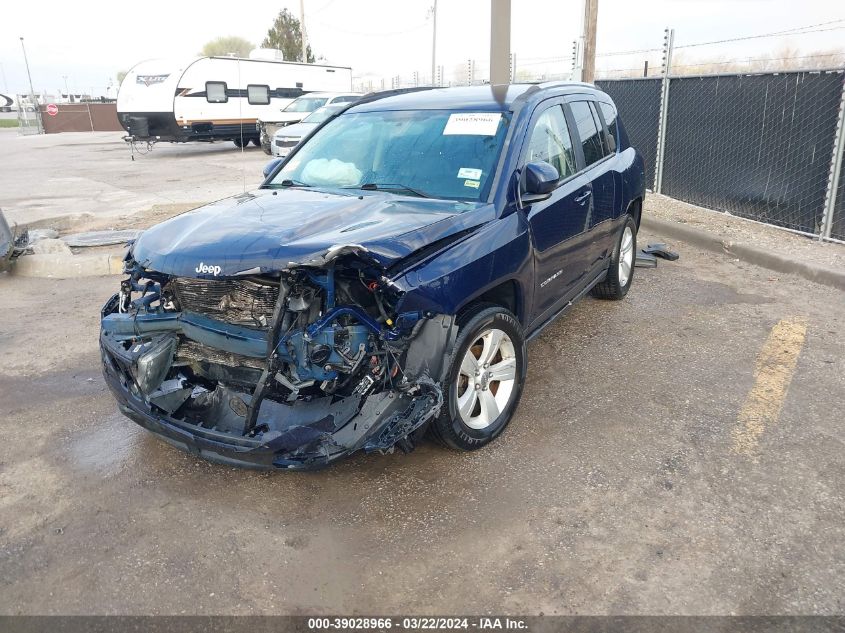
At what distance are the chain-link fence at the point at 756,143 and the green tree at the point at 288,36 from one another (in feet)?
141

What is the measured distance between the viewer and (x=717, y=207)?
31.5 ft

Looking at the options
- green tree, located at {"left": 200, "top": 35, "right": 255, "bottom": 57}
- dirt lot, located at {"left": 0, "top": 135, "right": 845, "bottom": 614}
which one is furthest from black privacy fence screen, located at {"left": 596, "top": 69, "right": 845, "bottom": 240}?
green tree, located at {"left": 200, "top": 35, "right": 255, "bottom": 57}

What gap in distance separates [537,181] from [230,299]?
1.82 metres

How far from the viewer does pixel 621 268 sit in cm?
607

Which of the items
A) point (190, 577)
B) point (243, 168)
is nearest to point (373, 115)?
point (190, 577)

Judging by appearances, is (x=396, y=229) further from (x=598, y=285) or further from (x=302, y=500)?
(x=598, y=285)

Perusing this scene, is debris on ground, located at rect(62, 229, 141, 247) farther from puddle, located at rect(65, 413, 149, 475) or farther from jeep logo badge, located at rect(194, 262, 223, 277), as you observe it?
jeep logo badge, located at rect(194, 262, 223, 277)

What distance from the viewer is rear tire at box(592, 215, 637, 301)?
5.82 meters

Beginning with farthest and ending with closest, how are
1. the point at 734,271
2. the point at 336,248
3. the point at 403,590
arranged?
the point at 734,271 < the point at 336,248 < the point at 403,590

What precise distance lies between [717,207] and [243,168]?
1258cm

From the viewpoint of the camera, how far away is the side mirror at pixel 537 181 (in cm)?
373

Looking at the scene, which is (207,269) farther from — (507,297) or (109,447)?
(507,297)

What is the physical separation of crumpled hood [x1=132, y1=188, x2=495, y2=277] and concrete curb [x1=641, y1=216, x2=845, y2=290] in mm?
4759

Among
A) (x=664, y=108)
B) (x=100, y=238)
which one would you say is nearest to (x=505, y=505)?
(x=100, y=238)
